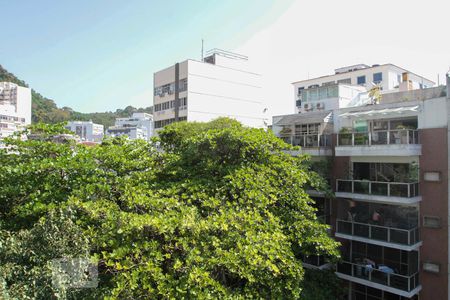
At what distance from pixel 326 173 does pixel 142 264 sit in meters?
11.7

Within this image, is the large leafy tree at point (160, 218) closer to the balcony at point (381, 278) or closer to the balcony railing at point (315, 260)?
the balcony railing at point (315, 260)

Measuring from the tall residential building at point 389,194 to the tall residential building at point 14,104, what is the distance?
7545cm

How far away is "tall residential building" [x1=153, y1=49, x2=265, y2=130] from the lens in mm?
36000

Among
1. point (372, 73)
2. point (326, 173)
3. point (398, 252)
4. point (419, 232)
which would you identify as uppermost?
point (372, 73)

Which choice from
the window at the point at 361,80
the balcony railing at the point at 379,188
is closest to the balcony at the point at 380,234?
the balcony railing at the point at 379,188

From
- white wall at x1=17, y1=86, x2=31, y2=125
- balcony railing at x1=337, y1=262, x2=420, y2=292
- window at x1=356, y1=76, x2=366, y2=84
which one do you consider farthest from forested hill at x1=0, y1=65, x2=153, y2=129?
balcony railing at x1=337, y1=262, x2=420, y2=292

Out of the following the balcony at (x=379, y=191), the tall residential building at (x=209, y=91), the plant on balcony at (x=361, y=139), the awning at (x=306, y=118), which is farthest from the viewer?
the tall residential building at (x=209, y=91)

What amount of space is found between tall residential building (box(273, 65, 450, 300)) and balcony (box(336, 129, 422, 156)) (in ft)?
0.13

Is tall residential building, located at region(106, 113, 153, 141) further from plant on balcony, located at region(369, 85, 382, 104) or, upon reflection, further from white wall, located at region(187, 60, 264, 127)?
plant on balcony, located at region(369, 85, 382, 104)

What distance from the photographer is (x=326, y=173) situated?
54.9 feet

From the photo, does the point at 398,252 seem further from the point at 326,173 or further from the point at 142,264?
the point at 142,264

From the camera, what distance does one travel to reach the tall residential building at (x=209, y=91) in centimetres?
3600

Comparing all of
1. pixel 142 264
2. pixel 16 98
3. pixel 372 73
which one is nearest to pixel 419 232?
pixel 142 264

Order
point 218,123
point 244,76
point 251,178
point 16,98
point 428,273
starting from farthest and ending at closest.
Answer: point 16,98 < point 244,76 < point 218,123 < point 428,273 < point 251,178
